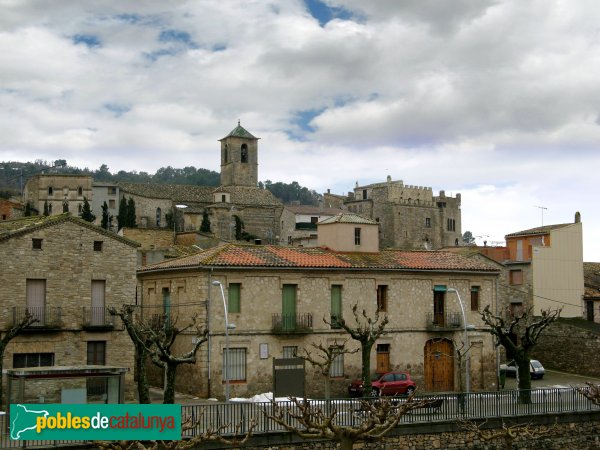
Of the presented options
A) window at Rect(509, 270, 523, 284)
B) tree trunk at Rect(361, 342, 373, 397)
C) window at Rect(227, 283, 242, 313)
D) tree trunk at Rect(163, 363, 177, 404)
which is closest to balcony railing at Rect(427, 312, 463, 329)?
tree trunk at Rect(361, 342, 373, 397)

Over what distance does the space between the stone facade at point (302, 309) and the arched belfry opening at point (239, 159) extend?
99.3m

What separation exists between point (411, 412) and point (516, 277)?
32603 millimetres

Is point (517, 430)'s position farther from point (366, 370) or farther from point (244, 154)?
point (244, 154)

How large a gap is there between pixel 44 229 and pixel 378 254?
19116 mm

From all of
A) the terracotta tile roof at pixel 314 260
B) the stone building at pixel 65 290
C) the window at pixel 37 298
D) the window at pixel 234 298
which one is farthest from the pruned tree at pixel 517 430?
the window at pixel 37 298

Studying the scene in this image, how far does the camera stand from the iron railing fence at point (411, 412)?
2891cm

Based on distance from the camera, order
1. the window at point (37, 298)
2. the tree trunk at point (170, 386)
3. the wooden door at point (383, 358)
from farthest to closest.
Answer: the wooden door at point (383, 358)
the window at point (37, 298)
the tree trunk at point (170, 386)

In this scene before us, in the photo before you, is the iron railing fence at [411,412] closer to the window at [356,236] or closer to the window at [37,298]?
the window at [37,298]

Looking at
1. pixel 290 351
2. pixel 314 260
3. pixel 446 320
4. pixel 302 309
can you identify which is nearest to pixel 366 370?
pixel 290 351

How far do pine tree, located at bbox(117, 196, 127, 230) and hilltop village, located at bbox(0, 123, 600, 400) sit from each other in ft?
200

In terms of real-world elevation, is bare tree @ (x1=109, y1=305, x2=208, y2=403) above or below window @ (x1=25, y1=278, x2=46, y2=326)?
below

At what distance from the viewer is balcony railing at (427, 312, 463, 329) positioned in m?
48.3

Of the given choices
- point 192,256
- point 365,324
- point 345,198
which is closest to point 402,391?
point 365,324

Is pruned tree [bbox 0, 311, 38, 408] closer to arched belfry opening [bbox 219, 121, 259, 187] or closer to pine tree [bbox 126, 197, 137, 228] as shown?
pine tree [bbox 126, 197, 137, 228]
